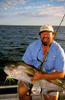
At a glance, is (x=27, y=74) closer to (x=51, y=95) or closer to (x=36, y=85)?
(x=36, y=85)

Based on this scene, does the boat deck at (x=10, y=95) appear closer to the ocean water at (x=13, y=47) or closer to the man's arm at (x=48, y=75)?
the man's arm at (x=48, y=75)

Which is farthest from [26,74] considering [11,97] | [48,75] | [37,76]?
[11,97]

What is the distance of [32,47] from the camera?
369cm

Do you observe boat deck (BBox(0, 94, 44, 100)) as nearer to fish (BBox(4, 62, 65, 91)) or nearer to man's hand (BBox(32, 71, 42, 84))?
fish (BBox(4, 62, 65, 91))

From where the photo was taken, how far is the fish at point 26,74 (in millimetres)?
3096

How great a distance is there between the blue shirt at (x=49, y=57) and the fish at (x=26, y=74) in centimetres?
27

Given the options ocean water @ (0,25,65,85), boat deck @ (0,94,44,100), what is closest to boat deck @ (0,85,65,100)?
boat deck @ (0,94,44,100)

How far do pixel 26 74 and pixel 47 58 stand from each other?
63 cm

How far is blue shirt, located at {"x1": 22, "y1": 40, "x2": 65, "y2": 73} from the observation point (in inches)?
130

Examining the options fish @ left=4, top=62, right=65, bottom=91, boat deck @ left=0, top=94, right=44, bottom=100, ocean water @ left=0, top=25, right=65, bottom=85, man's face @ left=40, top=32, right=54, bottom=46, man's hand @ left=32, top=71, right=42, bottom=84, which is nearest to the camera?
fish @ left=4, top=62, right=65, bottom=91

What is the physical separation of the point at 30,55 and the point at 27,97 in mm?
980

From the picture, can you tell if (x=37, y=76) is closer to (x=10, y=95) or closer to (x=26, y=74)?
(x=26, y=74)

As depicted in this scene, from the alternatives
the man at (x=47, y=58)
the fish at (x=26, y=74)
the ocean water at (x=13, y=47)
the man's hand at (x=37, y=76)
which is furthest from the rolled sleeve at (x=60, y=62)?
the ocean water at (x=13, y=47)

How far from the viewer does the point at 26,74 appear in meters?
3.18
